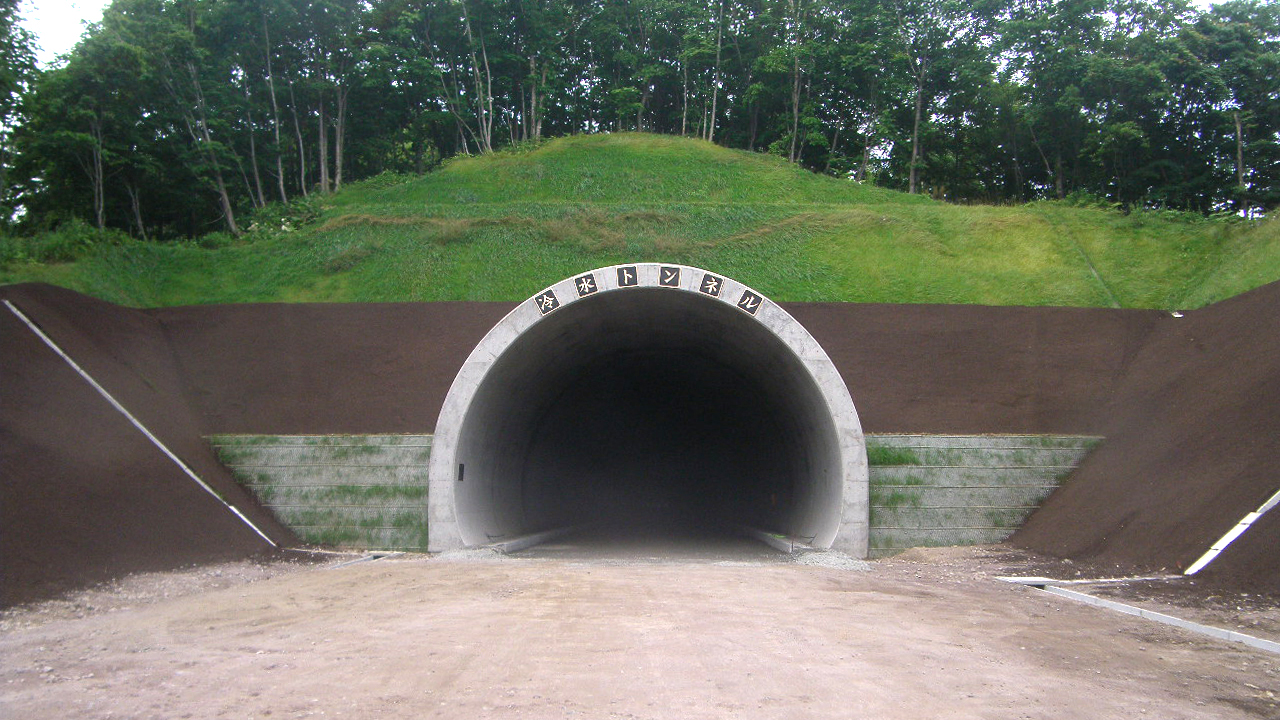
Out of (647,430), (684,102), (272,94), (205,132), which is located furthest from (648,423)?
(684,102)

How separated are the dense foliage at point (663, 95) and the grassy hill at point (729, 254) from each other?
6712 millimetres

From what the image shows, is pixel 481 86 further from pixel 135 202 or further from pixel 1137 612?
pixel 1137 612

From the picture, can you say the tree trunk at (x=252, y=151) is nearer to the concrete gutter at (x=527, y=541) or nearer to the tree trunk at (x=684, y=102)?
the tree trunk at (x=684, y=102)

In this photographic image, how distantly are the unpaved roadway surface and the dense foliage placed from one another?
2515 cm

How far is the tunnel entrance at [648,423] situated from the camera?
49.6 ft

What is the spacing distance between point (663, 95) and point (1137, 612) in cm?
4903

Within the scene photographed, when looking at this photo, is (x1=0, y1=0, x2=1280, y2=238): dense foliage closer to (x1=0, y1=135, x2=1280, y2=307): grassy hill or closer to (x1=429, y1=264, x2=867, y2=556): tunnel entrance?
(x1=0, y1=135, x2=1280, y2=307): grassy hill

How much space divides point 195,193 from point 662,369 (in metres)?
25.1

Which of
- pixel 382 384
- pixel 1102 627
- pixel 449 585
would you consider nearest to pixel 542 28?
pixel 382 384

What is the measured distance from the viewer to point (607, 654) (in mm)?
7375

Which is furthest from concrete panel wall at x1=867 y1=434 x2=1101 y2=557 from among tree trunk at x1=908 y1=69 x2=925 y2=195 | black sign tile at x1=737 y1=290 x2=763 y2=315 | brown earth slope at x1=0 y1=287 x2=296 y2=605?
tree trunk at x1=908 y1=69 x2=925 y2=195

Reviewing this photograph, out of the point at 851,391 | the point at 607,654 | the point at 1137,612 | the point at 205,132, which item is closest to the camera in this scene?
the point at 607,654

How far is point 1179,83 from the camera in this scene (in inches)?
1420

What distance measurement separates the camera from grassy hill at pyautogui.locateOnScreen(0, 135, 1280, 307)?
23.2 m
